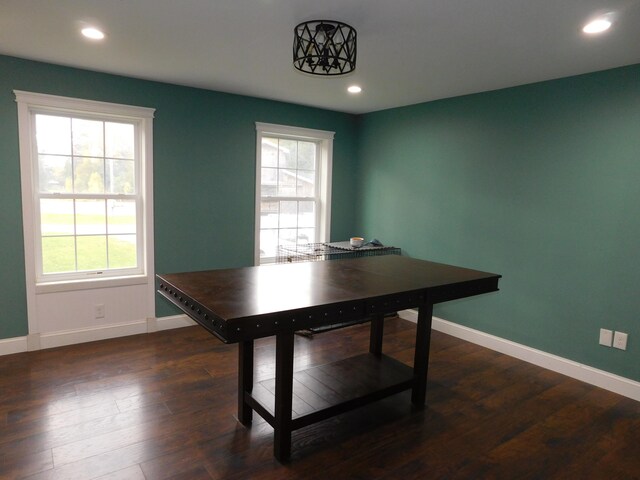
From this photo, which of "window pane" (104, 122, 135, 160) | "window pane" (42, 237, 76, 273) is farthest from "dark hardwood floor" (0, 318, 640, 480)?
"window pane" (104, 122, 135, 160)

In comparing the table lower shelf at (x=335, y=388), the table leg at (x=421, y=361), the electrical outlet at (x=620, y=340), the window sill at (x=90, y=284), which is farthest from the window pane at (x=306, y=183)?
the electrical outlet at (x=620, y=340)

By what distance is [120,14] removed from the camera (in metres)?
2.28

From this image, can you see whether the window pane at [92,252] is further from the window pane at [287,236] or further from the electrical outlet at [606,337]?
the electrical outlet at [606,337]

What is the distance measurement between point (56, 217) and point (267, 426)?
254 cm

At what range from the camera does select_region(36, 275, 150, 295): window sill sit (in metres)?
3.42

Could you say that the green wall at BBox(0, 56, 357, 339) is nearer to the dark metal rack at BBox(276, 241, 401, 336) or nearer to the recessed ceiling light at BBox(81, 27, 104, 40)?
the dark metal rack at BBox(276, 241, 401, 336)

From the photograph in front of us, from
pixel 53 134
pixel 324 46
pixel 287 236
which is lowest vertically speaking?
pixel 287 236

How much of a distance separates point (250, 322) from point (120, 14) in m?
1.87

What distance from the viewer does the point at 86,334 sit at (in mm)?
3623

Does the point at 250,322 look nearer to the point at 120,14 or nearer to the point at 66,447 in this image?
the point at 66,447

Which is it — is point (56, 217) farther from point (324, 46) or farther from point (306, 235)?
point (324, 46)

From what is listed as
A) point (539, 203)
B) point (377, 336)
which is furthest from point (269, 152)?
point (539, 203)

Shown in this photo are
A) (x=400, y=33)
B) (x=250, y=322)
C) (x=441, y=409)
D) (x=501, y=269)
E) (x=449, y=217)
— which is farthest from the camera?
(x=449, y=217)

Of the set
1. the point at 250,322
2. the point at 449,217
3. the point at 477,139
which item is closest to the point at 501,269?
the point at 449,217
